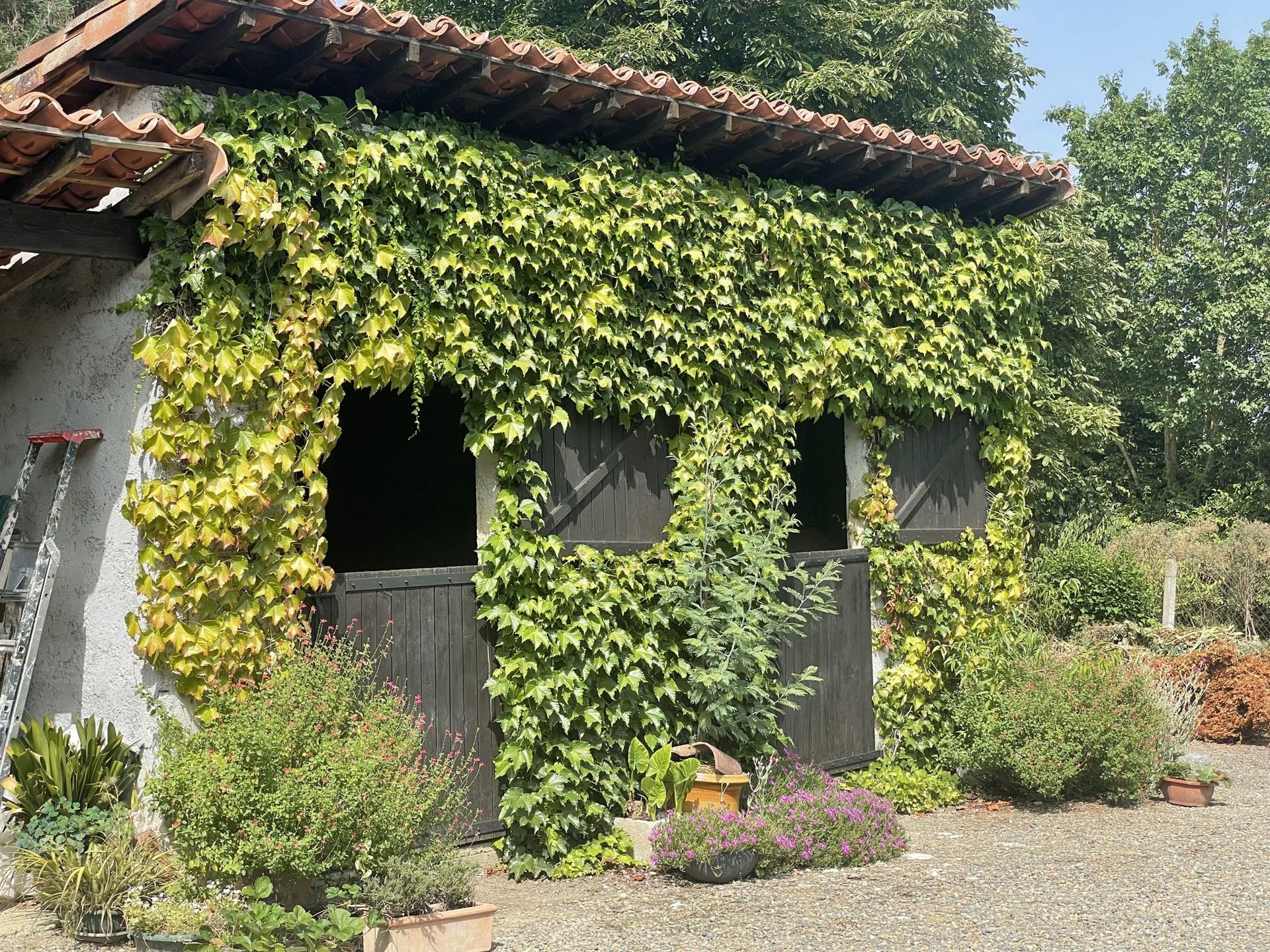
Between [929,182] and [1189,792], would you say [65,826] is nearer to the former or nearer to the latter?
[929,182]

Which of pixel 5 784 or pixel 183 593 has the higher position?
pixel 183 593

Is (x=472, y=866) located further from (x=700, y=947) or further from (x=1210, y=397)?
(x=1210, y=397)

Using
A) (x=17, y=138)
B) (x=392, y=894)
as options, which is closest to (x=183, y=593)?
(x=392, y=894)

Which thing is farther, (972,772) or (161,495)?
(972,772)

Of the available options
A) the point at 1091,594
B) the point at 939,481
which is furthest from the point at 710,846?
the point at 1091,594

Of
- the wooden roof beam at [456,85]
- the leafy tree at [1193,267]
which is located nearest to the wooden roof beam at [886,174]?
the wooden roof beam at [456,85]

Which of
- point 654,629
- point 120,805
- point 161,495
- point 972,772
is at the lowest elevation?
point 972,772

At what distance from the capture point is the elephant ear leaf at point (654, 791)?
7.29 metres

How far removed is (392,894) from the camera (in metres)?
5.35

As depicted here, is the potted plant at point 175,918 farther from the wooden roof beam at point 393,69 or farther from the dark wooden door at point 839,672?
the dark wooden door at point 839,672

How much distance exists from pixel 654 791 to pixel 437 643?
1.62 metres

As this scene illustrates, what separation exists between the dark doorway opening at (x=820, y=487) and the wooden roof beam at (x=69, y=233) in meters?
6.87

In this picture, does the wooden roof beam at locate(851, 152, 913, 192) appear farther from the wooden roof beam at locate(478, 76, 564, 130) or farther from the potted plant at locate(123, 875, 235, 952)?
the potted plant at locate(123, 875, 235, 952)

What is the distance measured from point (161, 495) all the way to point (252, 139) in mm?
1856
